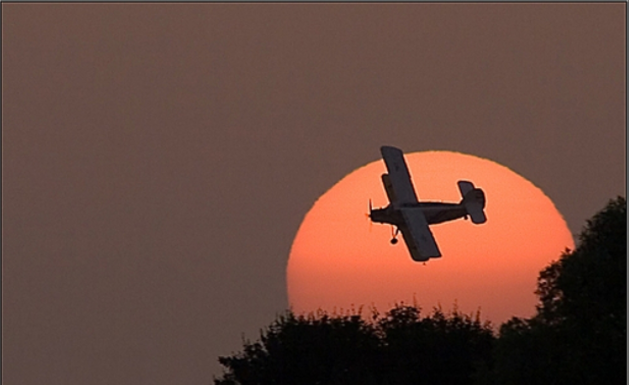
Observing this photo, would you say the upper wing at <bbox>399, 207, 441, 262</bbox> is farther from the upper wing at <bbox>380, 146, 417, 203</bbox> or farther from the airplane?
the upper wing at <bbox>380, 146, 417, 203</bbox>

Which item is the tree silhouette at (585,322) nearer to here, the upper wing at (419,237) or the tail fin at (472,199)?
the tail fin at (472,199)

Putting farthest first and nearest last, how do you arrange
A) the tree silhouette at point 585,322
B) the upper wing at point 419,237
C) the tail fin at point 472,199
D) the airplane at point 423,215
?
the upper wing at point 419,237 → the airplane at point 423,215 → the tail fin at point 472,199 → the tree silhouette at point 585,322

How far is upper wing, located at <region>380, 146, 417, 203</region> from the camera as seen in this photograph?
65.6 meters

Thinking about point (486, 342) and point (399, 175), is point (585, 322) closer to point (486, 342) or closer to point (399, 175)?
point (399, 175)

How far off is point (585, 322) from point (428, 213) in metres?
11.4

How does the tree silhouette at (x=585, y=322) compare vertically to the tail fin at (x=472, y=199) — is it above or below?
below

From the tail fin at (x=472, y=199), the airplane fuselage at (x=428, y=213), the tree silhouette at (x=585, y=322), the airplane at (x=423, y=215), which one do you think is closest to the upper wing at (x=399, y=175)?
the airplane at (x=423, y=215)

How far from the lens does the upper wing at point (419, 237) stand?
63375mm

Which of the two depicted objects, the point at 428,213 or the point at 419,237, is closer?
the point at 419,237

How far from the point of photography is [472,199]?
2482 inches

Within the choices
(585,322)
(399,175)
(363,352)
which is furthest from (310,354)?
(585,322)

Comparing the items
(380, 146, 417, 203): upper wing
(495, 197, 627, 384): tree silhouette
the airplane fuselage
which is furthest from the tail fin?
(495, 197, 627, 384): tree silhouette

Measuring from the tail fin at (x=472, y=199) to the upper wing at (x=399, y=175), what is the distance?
2354mm

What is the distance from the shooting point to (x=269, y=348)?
73.7 metres
